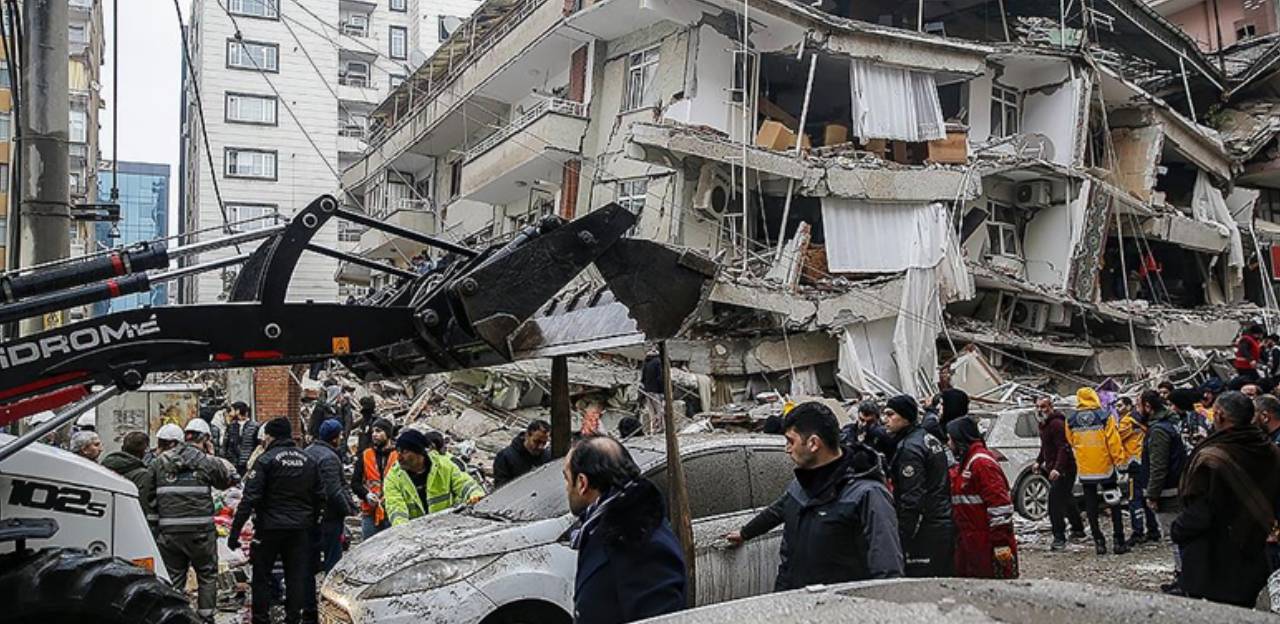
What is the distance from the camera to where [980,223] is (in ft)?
77.5

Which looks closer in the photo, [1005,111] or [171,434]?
[171,434]

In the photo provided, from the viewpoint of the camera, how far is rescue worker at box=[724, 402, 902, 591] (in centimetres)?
405

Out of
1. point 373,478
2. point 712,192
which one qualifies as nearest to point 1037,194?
point 712,192

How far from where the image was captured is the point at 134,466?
766 cm

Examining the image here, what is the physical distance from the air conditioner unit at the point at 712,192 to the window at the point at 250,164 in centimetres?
2794

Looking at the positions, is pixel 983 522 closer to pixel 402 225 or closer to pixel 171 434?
pixel 171 434

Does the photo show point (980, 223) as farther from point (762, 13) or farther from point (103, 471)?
point (103, 471)

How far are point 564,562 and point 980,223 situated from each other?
20203mm

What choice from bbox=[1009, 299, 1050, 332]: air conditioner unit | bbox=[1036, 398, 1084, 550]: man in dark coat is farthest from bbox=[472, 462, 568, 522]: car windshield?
bbox=[1009, 299, 1050, 332]: air conditioner unit

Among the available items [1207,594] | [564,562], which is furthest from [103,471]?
[1207,594]

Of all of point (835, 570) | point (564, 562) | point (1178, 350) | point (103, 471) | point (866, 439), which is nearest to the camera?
point (835, 570)

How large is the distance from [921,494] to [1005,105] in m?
21.7

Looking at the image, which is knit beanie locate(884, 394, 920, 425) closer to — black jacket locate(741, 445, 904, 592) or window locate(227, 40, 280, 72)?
black jacket locate(741, 445, 904, 592)

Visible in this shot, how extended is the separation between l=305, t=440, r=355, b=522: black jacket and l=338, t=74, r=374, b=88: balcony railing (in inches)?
1590
